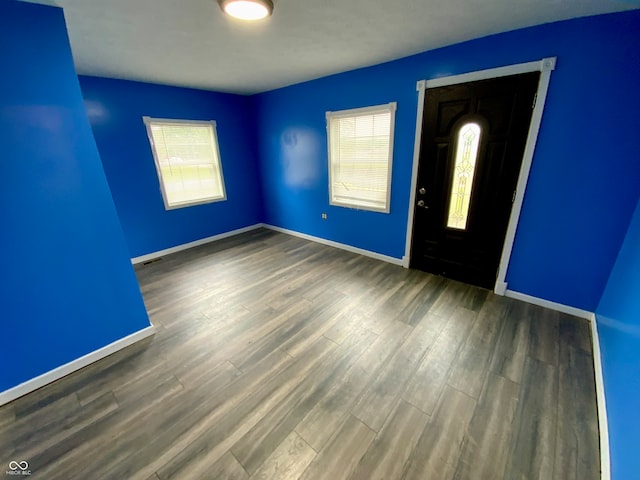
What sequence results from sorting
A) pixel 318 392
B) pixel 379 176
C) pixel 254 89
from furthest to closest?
pixel 254 89 < pixel 379 176 < pixel 318 392

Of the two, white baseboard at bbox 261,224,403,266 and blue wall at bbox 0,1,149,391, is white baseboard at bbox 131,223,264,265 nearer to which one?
white baseboard at bbox 261,224,403,266

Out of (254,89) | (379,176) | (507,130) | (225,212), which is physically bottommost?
(225,212)

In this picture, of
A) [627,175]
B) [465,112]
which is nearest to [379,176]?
[465,112]

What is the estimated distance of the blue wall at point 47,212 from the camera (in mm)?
1560

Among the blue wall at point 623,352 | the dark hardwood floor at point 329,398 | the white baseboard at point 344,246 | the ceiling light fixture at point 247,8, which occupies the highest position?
the ceiling light fixture at point 247,8

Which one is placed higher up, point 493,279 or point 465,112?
point 465,112

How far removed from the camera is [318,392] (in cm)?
175

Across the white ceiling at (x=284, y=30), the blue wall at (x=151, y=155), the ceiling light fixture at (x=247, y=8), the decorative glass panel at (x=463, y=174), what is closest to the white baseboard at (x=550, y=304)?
the decorative glass panel at (x=463, y=174)

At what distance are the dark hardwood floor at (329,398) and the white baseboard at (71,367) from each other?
0.18 feet

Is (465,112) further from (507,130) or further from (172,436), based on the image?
(172,436)

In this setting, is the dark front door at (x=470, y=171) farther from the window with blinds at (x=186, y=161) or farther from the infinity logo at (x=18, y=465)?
the infinity logo at (x=18, y=465)

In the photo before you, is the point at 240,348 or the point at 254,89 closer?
the point at 240,348

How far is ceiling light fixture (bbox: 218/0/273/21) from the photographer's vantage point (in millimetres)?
1622

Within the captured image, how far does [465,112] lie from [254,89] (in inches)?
132
